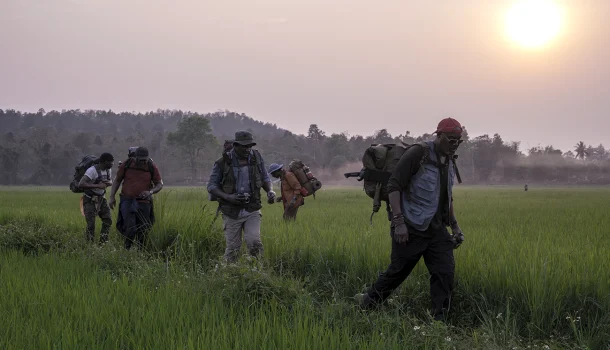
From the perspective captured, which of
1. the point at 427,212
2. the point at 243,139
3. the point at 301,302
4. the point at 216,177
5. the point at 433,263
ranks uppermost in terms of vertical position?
the point at 243,139

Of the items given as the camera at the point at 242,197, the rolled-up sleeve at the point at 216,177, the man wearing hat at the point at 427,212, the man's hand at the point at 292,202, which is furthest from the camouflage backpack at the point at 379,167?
the man's hand at the point at 292,202

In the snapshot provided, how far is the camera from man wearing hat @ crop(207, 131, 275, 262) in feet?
19.1

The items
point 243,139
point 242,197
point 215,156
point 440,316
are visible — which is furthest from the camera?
point 215,156

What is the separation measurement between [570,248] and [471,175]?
10082 centimetres

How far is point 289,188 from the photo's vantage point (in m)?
9.41

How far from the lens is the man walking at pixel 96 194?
786 cm

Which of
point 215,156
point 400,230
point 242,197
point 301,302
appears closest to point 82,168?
point 242,197

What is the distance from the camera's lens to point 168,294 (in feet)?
13.5

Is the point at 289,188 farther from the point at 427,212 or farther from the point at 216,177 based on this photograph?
the point at 427,212

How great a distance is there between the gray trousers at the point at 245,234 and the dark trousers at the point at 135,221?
78.3 inches

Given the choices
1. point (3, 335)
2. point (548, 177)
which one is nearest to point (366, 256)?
point (3, 335)

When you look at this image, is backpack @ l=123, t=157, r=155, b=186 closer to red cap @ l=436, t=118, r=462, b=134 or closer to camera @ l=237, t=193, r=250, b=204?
camera @ l=237, t=193, r=250, b=204

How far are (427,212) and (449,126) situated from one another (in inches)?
29.3

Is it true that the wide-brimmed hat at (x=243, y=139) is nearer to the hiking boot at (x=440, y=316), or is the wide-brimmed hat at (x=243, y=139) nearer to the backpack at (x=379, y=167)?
the backpack at (x=379, y=167)
